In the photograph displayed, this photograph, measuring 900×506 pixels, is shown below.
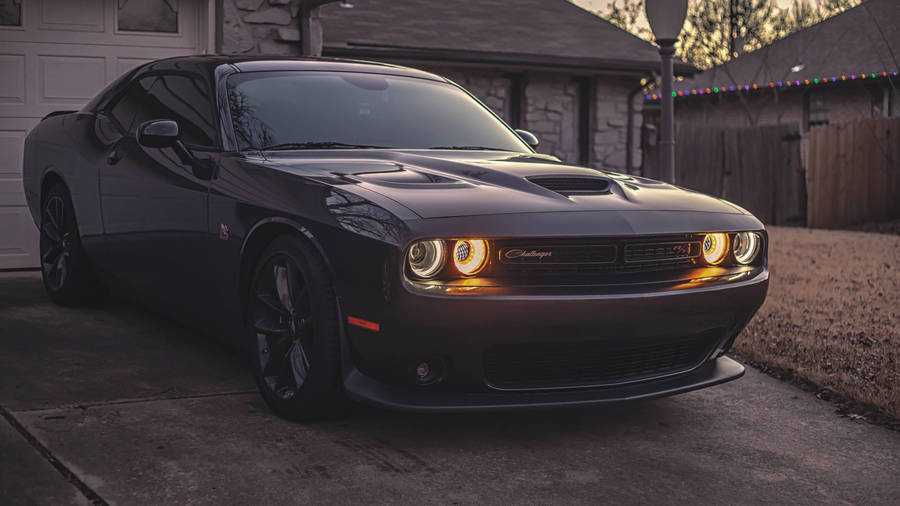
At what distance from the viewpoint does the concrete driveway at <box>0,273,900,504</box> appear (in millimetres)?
3443

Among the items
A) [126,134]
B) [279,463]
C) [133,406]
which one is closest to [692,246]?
[279,463]

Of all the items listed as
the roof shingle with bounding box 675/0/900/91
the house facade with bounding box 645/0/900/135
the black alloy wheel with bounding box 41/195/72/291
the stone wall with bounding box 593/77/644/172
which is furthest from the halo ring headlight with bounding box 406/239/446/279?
the roof shingle with bounding box 675/0/900/91

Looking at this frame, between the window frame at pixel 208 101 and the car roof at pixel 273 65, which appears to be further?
the car roof at pixel 273 65

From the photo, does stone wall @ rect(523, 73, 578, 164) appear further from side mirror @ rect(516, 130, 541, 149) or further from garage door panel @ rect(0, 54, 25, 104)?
side mirror @ rect(516, 130, 541, 149)

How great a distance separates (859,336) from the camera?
21.0 ft

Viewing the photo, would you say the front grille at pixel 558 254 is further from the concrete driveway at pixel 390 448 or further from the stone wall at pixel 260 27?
the stone wall at pixel 260 27

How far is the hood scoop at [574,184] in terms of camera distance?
4152 mm

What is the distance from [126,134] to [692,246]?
318 cm

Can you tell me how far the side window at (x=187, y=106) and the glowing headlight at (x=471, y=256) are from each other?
5.49ft

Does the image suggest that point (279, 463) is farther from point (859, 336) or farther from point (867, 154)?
point (867, 154)

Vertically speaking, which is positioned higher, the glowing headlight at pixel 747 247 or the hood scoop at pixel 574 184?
the hood scoop at pixel 574 184

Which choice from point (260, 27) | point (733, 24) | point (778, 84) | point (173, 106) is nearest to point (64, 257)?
point (173, 106)

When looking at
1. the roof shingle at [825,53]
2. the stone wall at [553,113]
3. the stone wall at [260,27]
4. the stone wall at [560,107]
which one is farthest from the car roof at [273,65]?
the roof shingle at [825,53]

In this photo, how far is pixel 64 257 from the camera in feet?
21.0
